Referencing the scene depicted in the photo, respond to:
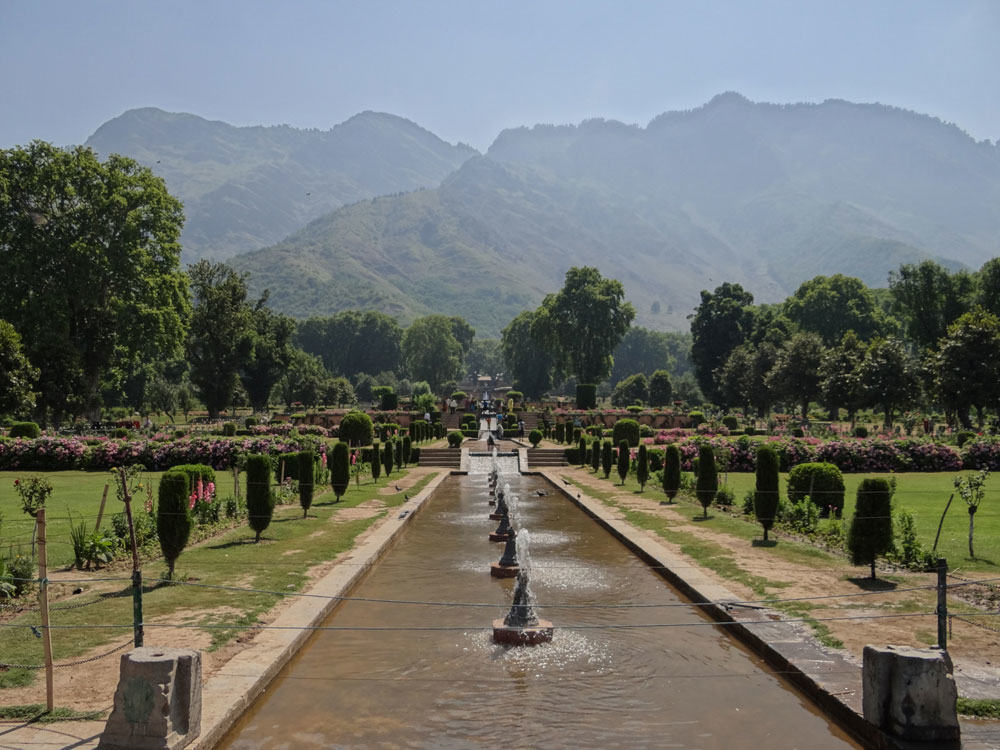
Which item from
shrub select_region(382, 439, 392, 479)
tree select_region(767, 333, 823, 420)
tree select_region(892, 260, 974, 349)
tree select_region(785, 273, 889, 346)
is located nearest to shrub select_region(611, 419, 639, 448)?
shrub select_region(382, 439, 392, 479)

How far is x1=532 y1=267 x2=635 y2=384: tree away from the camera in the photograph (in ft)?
257

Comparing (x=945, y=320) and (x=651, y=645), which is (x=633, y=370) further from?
(x=651, y=645)

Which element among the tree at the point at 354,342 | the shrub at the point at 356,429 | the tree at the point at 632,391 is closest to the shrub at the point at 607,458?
the shrub at the point at 356,429

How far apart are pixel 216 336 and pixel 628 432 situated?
98.9 ft

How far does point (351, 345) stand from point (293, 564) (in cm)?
11997

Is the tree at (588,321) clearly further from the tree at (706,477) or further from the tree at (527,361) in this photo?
the tree at (706,477)

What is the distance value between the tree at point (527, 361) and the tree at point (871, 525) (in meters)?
89.7

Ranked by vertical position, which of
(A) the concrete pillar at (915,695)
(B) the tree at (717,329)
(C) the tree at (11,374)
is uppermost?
(B) the tree at (717,329)

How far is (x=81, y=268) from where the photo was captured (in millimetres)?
41219

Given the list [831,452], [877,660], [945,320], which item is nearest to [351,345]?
[945,320]

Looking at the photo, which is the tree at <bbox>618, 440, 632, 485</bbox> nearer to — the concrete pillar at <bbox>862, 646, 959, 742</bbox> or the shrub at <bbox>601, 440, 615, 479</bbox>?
the shrub at <bbox>601, 440, 615, 479</bbox>

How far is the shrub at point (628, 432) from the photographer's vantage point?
132 ft

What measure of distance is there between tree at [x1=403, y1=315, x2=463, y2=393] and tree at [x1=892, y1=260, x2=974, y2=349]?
64.8 meters

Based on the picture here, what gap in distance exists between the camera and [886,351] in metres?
42.6
